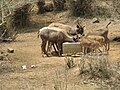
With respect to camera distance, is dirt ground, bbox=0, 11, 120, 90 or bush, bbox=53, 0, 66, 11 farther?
bush, bbox=53, 0, 66, 11

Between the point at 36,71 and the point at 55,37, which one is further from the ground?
the point at 55,37

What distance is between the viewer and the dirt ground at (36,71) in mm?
9617

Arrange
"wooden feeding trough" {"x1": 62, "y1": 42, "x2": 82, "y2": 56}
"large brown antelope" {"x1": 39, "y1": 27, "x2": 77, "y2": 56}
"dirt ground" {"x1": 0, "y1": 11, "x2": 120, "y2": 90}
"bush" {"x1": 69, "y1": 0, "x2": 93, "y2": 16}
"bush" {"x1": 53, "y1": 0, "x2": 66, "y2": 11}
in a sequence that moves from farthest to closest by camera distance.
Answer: "bush" {"x1": 53, "y1": 0, "x2": 66, "y2": 11} < "bush" {"x1": 69, "y1": 0, "x2": 93, "y2": 16} < "large brown antelope" {"x1": 39, "y1": 27, "x2": 77, "y2": 56} < "wooden feeding trough" {"x1": 62, "y1": 42, "x2": 82, "y2": 56} < "dirt ground" {"x1": 0, "y1": 11, "x2": 120, "y2": 90}

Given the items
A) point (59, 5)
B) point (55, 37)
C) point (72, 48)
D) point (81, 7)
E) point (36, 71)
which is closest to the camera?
Answer: point (36, 71)

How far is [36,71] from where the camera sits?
1130cm

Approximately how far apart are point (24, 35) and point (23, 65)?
7060 millimetres

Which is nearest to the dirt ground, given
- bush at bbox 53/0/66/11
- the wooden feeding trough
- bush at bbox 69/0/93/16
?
the wooden feeding trough

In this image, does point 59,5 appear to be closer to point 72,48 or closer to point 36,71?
point 72,48

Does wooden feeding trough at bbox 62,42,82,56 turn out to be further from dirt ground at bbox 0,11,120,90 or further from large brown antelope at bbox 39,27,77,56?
dirt ground at bbox 0,11,120,90

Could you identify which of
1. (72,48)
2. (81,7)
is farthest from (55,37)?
(81,7)

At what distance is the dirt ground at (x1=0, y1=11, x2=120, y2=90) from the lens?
9617mm

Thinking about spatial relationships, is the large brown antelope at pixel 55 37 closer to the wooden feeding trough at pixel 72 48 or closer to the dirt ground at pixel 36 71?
the wooden feeding trough at pixel 72 48

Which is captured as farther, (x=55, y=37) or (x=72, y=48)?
(x=55, y=37)

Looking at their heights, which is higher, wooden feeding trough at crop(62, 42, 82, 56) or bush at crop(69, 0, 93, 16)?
bush at crop(69, 0, 93, 16)
